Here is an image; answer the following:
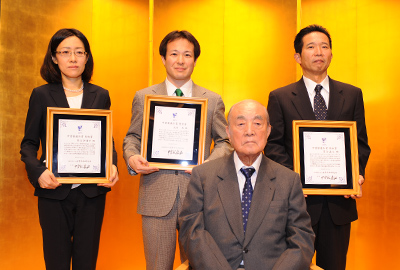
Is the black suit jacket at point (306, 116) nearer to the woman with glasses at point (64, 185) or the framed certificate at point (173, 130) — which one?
the framed certificate at point (173, 130)

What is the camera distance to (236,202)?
2.51 metres

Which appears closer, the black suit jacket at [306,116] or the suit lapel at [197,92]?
the black suit jacket at [306,116]

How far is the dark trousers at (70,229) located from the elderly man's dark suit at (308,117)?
1305 millimetres

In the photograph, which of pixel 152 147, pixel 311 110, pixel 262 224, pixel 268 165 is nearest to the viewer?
pixel 262 224

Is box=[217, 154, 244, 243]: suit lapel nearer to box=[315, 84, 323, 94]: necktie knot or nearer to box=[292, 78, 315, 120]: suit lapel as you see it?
box=[292, 78, 315, 120]: suit lapel

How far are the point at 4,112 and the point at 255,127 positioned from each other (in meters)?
2.82

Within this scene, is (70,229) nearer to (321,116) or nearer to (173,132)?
(173,132)

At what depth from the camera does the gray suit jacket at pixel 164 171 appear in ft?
9.96

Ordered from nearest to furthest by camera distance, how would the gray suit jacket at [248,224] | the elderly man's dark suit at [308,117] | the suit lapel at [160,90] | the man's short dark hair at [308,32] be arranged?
the gray suit jacket at [248,224], the elderly man's dark suit at [308,117], the suit lapel at [160,90], the man's short dark hair at [308,32]

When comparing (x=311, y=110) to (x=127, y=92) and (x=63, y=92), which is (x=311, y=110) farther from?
(x=127, y=92)

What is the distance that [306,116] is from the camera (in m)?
3.20

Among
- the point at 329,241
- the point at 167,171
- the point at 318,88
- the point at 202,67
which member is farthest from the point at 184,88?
the point at 202,67

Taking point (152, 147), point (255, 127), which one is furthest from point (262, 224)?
point (152, 147)

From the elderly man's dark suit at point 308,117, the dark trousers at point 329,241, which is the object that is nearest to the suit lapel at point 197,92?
the elderly man's dark suit at point 308,117
